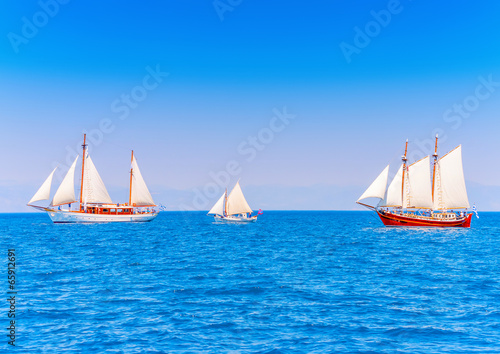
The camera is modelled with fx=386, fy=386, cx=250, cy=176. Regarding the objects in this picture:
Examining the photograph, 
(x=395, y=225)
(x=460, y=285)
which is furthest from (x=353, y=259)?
(x=395, y=225)

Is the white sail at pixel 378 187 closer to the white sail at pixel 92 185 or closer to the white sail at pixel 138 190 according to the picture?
the white sail at pixel 138 190

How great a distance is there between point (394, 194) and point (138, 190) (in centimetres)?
6916

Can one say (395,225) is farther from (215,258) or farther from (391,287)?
(391,287)

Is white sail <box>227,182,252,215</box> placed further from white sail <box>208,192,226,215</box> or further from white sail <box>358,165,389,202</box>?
white sail <box>358,165,389,202</box>

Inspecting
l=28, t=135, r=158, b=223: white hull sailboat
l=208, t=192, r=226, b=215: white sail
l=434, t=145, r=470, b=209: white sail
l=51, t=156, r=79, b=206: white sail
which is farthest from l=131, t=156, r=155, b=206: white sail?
l=434, t=145, r=470, b=209: white sail

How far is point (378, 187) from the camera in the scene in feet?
285

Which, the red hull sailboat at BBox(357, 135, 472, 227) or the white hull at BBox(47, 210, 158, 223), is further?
the white hull at BBox(47, 210, 158, 223)

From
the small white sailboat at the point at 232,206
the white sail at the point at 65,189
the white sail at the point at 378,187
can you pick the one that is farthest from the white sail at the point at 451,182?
the white sail at the point at 65,189

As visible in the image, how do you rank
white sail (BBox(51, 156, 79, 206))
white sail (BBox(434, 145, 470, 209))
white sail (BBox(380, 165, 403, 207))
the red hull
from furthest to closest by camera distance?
1. white sail (BBox(51, 156, 79, 206))
2. white sail (BBox(380, 165, 403, 207))
3. the red hull
4. white sail (BBox(434, 145, 470, 209))

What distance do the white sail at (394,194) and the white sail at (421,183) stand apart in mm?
2546

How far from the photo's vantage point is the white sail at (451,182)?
83.0m

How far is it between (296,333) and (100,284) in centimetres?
1518

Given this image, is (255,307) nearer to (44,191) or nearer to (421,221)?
(421,221)

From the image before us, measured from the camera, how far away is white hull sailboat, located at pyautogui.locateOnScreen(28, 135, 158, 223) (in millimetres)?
97750
